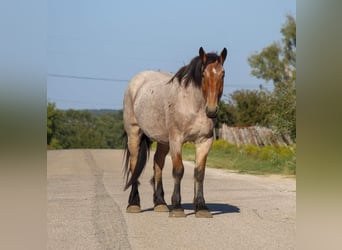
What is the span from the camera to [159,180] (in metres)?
8.46

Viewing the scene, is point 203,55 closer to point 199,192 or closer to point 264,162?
point 199,192

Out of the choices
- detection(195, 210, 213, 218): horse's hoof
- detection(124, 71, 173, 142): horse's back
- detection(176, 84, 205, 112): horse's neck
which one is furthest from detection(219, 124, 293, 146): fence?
detection(195, 210, 213, 218): horse's hoof

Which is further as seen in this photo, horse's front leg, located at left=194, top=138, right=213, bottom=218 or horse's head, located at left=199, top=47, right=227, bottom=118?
horse's front leg, located at left=194, top=138, right=213, bottom=218

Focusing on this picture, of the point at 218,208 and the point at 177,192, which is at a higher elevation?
the point at 177,192

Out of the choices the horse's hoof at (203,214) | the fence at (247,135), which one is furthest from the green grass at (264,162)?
the horse's hoof at (203,214)

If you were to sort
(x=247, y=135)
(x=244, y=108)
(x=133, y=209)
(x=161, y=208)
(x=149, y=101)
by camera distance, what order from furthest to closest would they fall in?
(x=244, y=108), (x=247, y=135), (x=149, y=101), (x=161, y=208), (x=133, y=209)

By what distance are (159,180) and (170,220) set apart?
4.14 ft

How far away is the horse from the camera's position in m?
7.22

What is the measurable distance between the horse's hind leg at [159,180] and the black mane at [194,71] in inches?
42.1

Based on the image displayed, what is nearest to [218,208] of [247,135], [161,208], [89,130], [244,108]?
[161,208]

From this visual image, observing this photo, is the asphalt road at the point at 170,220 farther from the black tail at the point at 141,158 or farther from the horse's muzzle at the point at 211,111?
the horse's muzzle at the point at 211,111

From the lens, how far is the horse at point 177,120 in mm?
7223

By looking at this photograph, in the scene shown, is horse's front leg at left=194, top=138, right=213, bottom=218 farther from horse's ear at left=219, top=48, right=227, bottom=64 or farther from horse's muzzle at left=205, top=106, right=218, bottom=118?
horse's ear at left=219, top=48, right=227, bottom=64

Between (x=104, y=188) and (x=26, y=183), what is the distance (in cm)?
993
